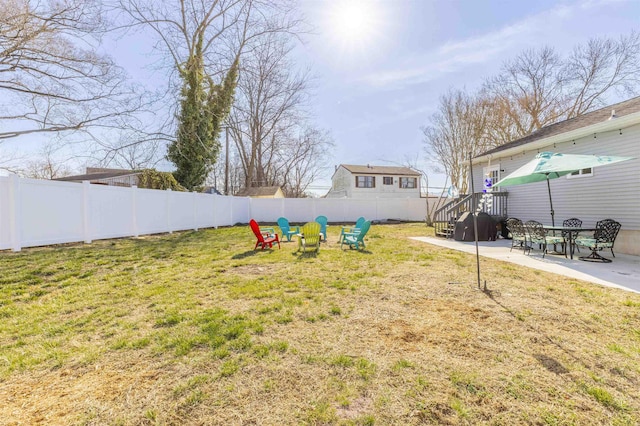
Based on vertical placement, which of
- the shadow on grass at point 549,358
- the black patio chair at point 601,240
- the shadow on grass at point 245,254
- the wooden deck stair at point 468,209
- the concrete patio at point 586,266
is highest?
the wooden deck stair at point 468,209

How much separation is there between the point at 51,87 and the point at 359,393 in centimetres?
1764

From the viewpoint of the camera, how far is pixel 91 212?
8.32 metres

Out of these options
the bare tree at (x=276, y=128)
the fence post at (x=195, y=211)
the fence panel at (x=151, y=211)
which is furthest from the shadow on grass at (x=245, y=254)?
the bare tree at (x=276, y=128)

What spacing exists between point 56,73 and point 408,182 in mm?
29344

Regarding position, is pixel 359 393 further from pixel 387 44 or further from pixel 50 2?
pixel 50 2

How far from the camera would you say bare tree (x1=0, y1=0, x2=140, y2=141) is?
34.4 ft

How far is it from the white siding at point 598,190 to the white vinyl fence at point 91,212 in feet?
46.6

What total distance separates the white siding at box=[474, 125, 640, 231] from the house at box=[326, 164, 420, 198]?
64.2ft

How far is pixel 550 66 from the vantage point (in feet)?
62.3

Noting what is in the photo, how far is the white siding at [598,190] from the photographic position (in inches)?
280

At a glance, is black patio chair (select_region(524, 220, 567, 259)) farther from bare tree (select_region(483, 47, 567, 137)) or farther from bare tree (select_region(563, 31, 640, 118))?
bare tree (select_region(563, 31, 640, 118))

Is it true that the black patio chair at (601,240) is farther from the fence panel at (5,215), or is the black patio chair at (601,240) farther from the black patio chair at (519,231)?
the fence panel at (5,215)

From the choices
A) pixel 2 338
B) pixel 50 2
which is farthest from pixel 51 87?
pixel 2 338

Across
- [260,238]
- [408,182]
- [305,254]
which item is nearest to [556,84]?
[408,182]
